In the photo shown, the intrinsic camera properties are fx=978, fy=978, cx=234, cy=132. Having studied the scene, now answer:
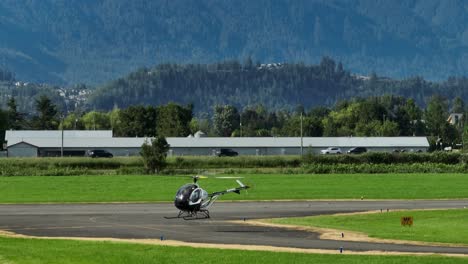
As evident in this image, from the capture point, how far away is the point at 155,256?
117 feet

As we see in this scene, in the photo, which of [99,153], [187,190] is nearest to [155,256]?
[187,190]

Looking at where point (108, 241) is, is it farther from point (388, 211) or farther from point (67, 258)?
point (388, 211)

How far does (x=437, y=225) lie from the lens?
158ft

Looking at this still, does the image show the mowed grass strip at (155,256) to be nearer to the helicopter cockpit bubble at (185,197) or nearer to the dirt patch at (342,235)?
the dirt patch at (342,235)

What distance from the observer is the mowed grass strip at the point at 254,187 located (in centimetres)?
7469

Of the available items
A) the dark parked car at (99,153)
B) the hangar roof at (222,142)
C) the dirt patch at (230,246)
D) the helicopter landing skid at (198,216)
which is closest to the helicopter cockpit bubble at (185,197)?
the helicopter landing skid at (198,216)

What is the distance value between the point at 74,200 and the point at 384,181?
113 ft

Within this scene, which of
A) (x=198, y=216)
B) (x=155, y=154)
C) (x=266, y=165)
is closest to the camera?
(x=198, y=216)

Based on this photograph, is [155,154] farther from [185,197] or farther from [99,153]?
[185,197]

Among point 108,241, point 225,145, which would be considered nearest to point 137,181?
point 108,241

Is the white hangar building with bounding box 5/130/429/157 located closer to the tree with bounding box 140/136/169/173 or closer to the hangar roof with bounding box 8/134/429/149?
the hangar roof with bounding box 8/134/429/149

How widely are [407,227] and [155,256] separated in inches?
635

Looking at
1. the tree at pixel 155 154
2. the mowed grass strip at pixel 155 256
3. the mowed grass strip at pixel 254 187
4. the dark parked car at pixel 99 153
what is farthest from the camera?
the dark parked car at pixel 99 153

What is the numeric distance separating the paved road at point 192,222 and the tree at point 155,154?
1620 inches
